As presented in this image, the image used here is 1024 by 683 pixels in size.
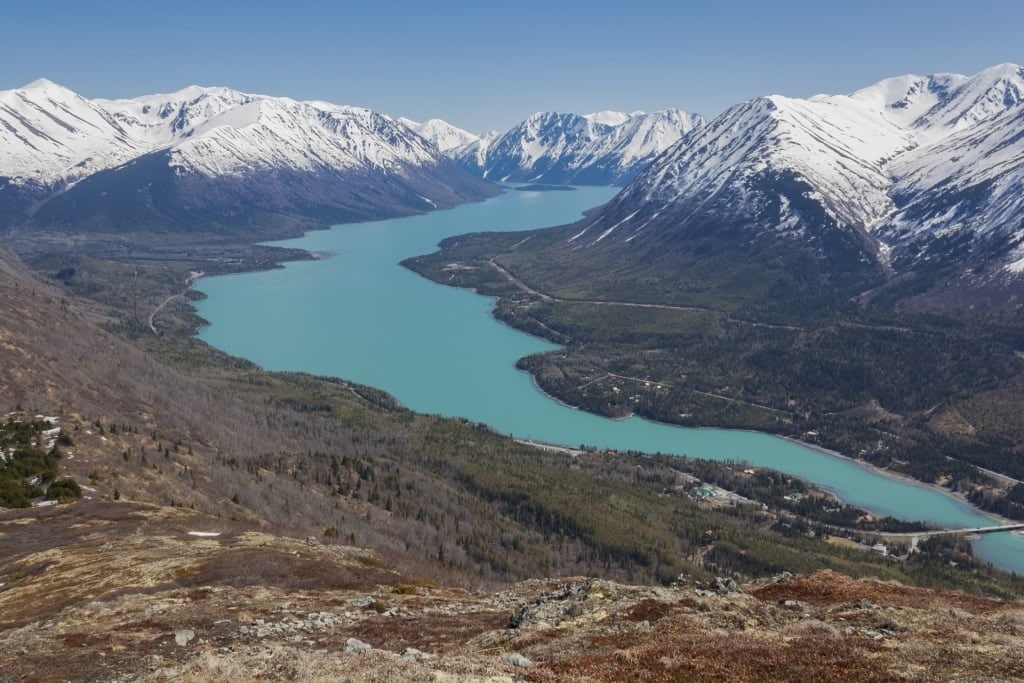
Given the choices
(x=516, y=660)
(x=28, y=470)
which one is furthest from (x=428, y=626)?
(x=28, y=470)

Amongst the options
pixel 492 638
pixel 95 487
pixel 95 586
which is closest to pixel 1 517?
pixel 95 487

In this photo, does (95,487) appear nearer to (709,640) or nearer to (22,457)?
(22,457)

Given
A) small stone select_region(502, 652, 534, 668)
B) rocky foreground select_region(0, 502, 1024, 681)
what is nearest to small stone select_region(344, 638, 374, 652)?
rocky foreground select_region(0, 502, 1024, 681)

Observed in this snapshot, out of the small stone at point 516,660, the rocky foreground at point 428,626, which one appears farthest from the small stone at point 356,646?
the small stone at point 516,660

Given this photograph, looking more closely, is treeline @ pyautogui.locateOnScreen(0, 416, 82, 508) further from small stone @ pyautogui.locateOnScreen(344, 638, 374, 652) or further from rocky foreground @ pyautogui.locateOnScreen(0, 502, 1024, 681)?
small stone @ pyautogui.locateOnScreen(344, 638, 374, 652)

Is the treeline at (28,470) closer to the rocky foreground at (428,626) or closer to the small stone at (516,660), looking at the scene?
the rocky foreground at (428,626)

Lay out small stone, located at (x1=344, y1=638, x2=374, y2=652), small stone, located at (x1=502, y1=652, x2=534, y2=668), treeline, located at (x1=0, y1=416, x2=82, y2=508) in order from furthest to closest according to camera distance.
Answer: treeline, located at (x1=0, y1=416, x2=82, y2=508) < small stone, located at (x1=344, y1=638, x2=374, y2=652) < small stone, located at (x1=502, y1=652, x2=534, y2=668)

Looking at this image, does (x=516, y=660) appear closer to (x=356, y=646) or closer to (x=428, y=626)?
(x=356, y=646)
